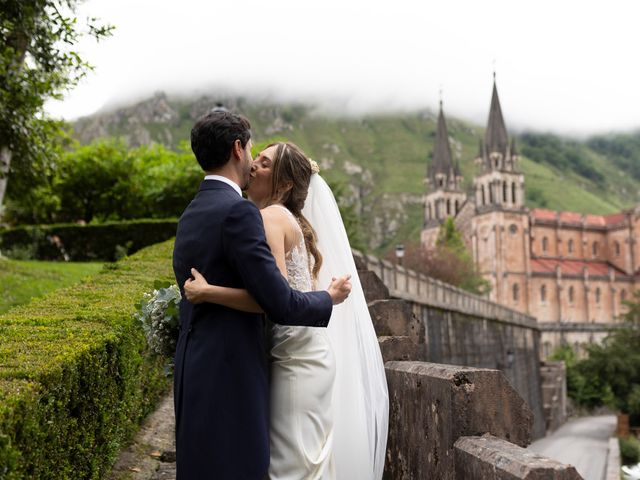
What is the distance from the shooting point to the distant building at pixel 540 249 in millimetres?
80312

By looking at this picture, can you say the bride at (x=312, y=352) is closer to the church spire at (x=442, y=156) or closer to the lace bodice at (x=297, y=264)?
the lace bodice at (x=297, y=264)

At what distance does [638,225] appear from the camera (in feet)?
286

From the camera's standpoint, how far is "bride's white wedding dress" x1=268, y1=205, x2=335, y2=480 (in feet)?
10.0

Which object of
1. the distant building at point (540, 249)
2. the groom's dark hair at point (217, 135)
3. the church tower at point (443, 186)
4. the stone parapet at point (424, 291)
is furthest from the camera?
the church tower at point (443, 186)

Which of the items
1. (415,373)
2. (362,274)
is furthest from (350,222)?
(415,373)

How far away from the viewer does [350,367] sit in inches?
152

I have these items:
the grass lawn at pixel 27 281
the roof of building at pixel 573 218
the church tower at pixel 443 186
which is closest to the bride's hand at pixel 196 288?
the grass lawn at pixel 27 281

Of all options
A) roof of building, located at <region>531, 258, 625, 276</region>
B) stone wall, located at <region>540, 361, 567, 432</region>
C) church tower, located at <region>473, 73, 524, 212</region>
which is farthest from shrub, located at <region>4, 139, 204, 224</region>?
roof of building, located at <region>531, 258, 625, 276</region>

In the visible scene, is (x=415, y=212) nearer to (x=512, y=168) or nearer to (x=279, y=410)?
(x=512, y=168)

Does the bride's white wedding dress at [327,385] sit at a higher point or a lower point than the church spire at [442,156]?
lower

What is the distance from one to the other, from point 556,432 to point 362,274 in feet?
126

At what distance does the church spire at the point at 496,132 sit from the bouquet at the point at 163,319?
8651cm

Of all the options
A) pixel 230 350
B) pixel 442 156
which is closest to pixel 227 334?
pixel 230 350

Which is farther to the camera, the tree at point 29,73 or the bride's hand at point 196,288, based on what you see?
the tree at point 29,73
